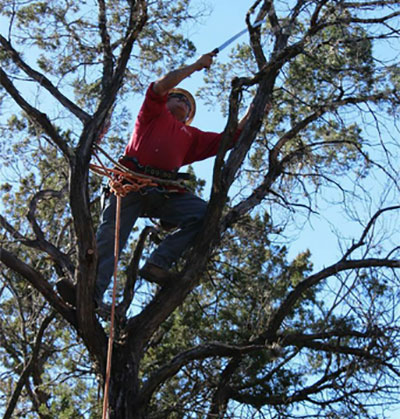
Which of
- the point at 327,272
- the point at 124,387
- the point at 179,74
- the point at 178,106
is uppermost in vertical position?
the point at 178,106

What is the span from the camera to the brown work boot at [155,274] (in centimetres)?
545

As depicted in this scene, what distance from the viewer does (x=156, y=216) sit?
600 cm

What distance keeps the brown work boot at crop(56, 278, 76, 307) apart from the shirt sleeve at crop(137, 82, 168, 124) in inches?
58.4

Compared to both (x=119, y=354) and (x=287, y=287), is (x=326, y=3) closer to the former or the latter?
(x=287, y=287)

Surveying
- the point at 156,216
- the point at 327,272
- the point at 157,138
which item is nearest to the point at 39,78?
the point at 157,138

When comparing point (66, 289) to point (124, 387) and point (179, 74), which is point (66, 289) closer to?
point (124, 387)

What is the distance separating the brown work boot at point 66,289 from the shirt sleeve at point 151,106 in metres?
1.48

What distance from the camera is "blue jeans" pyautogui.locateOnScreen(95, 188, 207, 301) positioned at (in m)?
5.47

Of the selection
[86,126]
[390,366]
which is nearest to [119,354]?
[86,126]

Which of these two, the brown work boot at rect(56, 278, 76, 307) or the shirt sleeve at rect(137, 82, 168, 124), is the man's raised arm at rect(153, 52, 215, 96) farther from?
the brown work boot at rect(56, 278, 76, 307)

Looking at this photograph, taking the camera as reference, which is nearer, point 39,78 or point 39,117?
point 39,117

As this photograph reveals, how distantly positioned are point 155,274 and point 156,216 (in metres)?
0.69

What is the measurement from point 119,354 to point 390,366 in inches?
81.1

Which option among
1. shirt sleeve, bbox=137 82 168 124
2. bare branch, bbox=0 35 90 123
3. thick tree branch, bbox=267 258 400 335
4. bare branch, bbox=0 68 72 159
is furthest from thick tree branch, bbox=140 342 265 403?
bare branch, bbox=0 35 90 123
